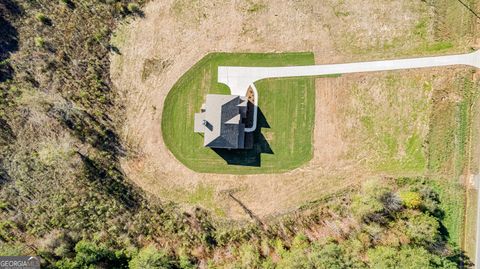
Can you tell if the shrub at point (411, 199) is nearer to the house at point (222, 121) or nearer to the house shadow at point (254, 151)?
the house shadow at point (254, 151)

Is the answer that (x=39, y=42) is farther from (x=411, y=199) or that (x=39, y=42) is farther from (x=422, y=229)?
(x=422, y=229)

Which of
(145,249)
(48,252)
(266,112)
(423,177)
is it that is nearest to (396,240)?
(423,177)

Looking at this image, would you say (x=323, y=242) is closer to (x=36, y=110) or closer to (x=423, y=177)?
(x=423, y=177)

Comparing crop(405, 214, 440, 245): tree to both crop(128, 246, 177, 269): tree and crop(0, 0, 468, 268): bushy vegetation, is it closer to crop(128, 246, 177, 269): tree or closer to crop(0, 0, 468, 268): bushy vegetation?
crop(0, 0, 468, 268): bushy vegetation

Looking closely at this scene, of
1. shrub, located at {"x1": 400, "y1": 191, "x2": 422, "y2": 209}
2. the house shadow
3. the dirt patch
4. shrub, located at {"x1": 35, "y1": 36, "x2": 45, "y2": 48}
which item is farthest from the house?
shrub, located at {"x1": 35, "y1": 36, "x2": 45, "y2": 48}

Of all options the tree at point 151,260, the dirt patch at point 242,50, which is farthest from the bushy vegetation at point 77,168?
the dirt patch at point 242,50

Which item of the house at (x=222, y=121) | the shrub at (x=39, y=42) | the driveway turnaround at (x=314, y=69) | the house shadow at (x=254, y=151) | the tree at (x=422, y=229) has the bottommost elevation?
the tree at (x=422, y=229)
